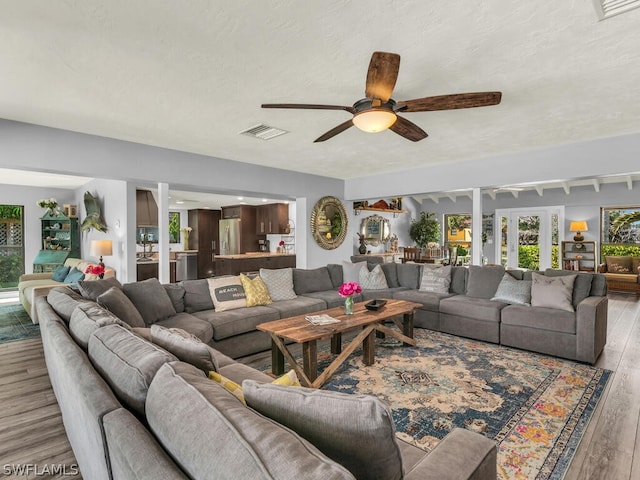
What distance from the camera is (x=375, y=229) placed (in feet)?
31.8

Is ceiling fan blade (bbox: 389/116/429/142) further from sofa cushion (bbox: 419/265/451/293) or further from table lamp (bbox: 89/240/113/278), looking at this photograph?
table lamp (bbox: 89/240/113/278)

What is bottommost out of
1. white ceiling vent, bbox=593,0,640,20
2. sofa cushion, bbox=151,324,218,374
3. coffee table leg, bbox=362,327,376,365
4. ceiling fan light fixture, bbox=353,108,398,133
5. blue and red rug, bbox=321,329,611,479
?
blue and red rug, bbox=321,329,611,479

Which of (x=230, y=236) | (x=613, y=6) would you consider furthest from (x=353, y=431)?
(x=230, y=236)

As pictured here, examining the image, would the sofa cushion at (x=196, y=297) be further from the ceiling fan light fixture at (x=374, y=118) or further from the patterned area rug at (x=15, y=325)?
the ceiling fan light fixture at (x=374, y=118)

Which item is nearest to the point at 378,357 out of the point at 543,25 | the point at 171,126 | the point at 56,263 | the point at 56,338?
the point at 56,338

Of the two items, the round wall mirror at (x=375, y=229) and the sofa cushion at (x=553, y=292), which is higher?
the round wall mirror at (x=375, y=229)

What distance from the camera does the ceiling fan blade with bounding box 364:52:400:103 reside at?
6.58ft

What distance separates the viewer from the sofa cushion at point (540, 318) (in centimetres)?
366

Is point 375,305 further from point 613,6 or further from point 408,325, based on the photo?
point 613,6

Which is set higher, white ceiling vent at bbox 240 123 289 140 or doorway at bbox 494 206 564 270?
white ceiling vent at bbox 240 123 289 140

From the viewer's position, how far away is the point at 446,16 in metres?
1.93

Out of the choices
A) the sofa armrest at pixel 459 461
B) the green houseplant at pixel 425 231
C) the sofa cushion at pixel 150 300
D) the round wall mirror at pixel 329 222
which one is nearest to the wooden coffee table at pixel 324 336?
the sofa cushion at pixel 150 300

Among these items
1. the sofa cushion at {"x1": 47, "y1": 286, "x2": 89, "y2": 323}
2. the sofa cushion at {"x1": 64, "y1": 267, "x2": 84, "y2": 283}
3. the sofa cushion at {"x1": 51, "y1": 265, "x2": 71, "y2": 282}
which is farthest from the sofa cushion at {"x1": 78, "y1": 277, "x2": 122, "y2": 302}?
the sofa cushion at {"x1": 51, "y1": 265, "x2": 71, "y2": 282}

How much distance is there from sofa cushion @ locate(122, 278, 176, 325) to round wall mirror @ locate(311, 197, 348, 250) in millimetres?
3516
